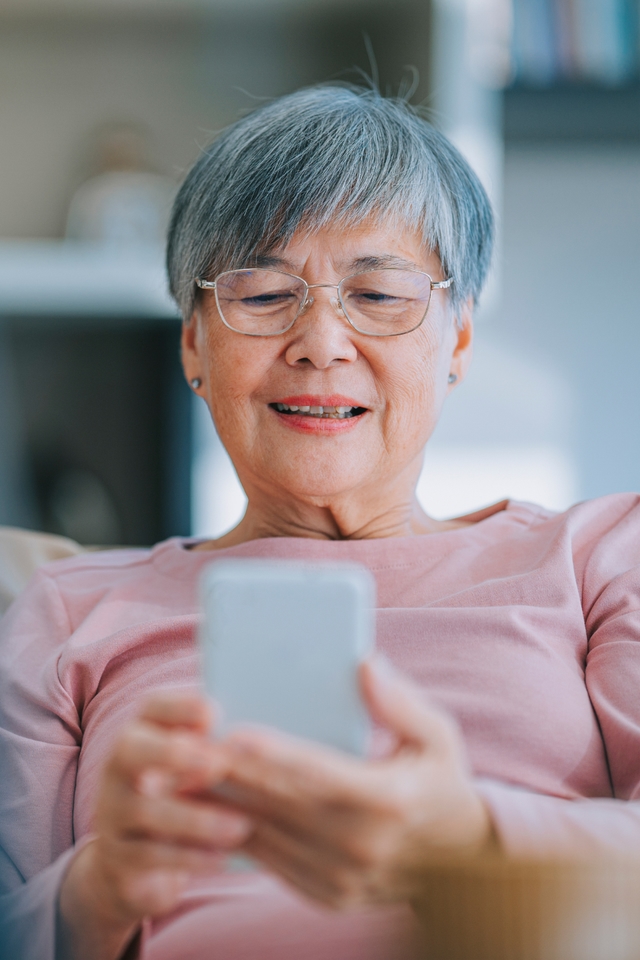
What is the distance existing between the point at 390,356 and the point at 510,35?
4.92 feet

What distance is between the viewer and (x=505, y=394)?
8.45 ft

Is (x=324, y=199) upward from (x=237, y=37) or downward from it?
downward

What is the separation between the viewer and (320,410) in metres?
1.06

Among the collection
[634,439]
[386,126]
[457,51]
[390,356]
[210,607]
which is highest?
[457,51]

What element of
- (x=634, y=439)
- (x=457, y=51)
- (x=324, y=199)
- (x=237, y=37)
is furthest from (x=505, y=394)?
(x=324, y=199)

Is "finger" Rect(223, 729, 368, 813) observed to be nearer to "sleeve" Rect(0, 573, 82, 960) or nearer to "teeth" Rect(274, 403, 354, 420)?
"sleeve" Rect(0, 573, 82, 960)

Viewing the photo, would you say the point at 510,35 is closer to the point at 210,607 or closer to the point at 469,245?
the point at 469,245

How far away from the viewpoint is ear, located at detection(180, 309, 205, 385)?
46.4 inches

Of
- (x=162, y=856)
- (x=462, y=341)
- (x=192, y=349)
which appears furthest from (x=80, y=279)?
(x=162, y=856)

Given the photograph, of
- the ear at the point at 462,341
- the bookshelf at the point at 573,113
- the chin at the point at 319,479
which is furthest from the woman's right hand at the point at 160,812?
the bookshelf at the point at 573,113

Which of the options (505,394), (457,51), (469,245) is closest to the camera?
(469,245)

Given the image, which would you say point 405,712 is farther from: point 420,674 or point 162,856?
point 420,674

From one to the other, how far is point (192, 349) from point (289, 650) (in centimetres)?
69

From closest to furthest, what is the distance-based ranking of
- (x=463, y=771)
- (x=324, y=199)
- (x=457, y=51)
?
(x=463, y=771), (x=324, y=199), (x=457, y=51)
